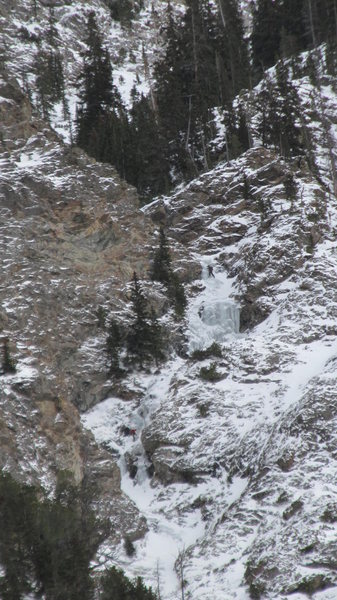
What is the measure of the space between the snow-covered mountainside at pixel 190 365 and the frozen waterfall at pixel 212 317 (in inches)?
4.2

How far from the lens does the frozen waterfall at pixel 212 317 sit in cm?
3422

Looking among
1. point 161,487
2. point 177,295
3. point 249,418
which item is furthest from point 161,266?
point 161,487

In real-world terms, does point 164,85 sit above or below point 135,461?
above

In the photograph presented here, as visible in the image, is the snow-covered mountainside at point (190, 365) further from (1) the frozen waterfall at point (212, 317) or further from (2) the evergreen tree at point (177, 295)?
(2) the evergreen tree at point (177, 295)

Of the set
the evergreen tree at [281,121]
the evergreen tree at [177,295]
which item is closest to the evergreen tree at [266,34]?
the evergreen tree at [281,121]

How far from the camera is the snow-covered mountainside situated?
20.7 meters

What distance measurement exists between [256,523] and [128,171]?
111ft

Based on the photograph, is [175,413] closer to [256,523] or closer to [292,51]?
[256,523]

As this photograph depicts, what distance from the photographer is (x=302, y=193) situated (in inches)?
1581

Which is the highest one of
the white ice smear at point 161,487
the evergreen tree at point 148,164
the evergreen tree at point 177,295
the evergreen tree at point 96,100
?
the evergreen tree at point 96,100

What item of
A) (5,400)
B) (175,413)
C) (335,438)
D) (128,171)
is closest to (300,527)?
(335,438)

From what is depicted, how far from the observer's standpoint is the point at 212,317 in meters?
35.7

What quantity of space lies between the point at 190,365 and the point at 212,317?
18.4ft

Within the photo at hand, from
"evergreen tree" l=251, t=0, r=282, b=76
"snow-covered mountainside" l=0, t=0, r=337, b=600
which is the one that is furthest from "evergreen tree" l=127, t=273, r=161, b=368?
"evergreen tree" l=251, t=0, r=282, b=76
